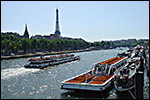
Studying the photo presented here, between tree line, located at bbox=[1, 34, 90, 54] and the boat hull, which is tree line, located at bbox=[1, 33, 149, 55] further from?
the boat hull

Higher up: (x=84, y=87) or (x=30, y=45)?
(x=30, y=45)

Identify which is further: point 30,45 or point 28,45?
point 30,45

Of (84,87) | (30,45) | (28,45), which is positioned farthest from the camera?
(30,45)

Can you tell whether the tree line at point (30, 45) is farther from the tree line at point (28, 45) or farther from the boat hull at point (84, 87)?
the boat hull at point (84, 87)

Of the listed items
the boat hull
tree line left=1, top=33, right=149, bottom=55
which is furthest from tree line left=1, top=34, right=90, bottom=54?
the boat hull

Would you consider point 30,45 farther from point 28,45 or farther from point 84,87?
point 84,87

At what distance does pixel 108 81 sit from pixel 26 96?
11314mm

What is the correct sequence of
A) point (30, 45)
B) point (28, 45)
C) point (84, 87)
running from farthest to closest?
point (30, 45) < point (28, 45) < point (84, 87)

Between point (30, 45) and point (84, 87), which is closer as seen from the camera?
point (84, 87)

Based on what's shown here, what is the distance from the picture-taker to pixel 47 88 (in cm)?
3017

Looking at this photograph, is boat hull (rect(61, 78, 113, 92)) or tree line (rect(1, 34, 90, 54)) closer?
boat hull (rect(61, 78, 113, 92))

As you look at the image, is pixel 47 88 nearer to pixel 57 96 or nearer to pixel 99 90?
pixel 57 96

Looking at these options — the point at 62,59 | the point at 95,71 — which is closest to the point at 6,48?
the point at 62,59

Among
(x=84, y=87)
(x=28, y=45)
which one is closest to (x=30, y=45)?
(x=28, y=45)
